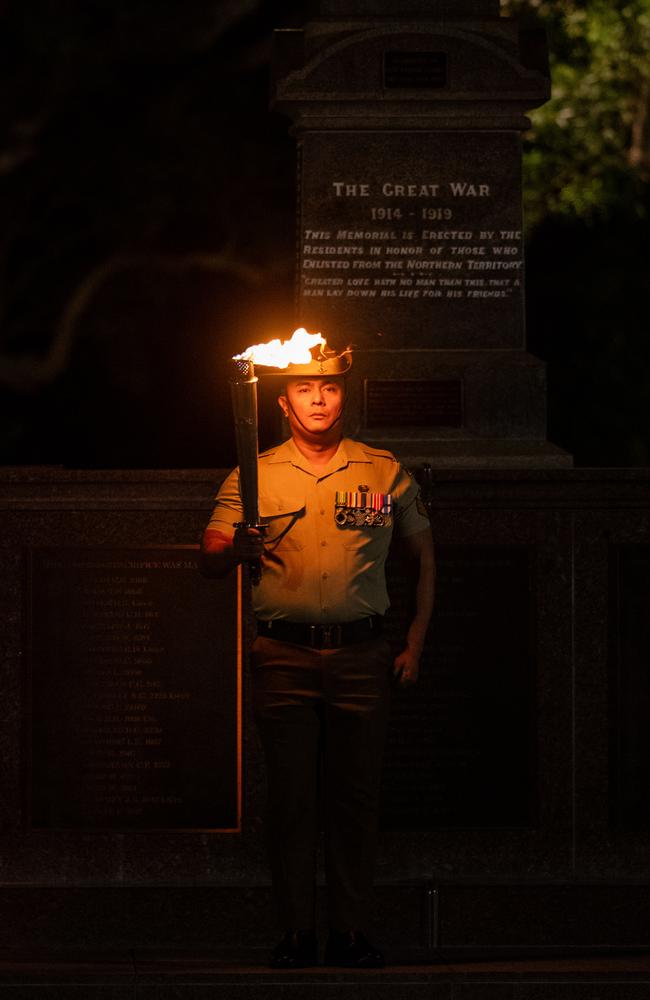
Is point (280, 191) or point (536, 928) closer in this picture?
point (536, 928)

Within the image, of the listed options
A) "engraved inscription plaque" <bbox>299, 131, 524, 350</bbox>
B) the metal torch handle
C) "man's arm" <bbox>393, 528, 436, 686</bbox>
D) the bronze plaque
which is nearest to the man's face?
the metal torch handle

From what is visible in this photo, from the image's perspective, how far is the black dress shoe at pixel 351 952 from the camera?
8.21 meters

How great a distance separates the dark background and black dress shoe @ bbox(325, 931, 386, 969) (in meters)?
18.3

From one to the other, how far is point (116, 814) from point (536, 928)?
1906 millimetres

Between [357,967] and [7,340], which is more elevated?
[7,340]

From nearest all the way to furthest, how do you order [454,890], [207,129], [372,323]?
[454,890]
[372,323]
[207,129]

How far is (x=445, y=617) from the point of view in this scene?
30.4 ft

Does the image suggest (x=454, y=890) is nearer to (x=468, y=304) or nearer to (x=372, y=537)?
(x=372, y=537)

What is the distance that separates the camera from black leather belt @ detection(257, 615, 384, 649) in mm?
8164

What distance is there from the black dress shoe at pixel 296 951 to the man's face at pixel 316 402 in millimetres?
1963

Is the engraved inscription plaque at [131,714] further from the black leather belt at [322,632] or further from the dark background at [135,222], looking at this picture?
the dark background at [135,222]

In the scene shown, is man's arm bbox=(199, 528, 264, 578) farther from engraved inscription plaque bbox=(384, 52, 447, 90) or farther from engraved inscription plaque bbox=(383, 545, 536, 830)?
engraved inscription plaque bbox=(384, 52, 447, 90)

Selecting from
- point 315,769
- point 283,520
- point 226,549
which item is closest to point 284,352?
point 283,520

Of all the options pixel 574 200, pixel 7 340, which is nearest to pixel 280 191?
pixel 7 340
